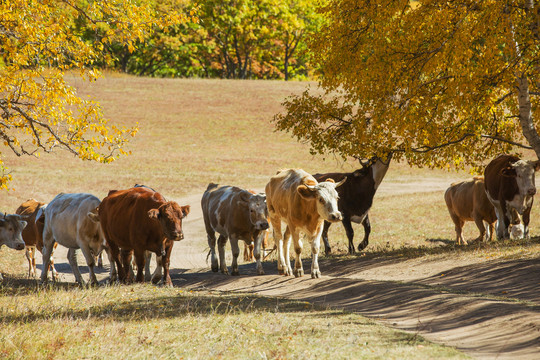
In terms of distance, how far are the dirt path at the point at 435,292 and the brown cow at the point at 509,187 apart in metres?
3.38

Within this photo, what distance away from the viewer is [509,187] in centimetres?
1702

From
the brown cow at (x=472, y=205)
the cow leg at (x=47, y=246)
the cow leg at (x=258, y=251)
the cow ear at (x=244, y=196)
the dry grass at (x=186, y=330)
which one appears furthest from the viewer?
the brown cow at (x=472, y=205)

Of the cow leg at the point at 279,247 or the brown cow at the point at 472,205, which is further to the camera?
the brown cow at the point at 472,205

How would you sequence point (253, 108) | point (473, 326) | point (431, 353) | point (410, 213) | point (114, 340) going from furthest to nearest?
point (253, 108) → point (410, 213) → point (473, 326) → point (114, 340) → point (431, 353)

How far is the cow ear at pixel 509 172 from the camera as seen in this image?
16984 millimetres

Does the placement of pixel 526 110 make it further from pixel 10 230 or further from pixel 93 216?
pixel 10 230

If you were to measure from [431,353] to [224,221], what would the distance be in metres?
9.14

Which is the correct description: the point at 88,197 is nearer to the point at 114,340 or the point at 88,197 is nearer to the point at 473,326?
the point at 114,340

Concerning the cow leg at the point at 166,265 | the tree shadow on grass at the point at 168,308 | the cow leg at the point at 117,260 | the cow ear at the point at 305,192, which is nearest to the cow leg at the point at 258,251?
the cow ear at the point at 305,192

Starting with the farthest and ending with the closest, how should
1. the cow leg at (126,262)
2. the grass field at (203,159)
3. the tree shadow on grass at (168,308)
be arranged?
the grass field at (203,159) → the cow leg at (126,262) → the tree shadow on grass at (168,308)

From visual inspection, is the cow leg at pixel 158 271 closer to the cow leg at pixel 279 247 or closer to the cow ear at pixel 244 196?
the cow leg at pixel 279 247

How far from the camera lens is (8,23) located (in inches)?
452

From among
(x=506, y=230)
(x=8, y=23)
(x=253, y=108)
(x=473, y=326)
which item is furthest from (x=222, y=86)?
(x=473, y=326)

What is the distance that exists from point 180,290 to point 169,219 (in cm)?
126
